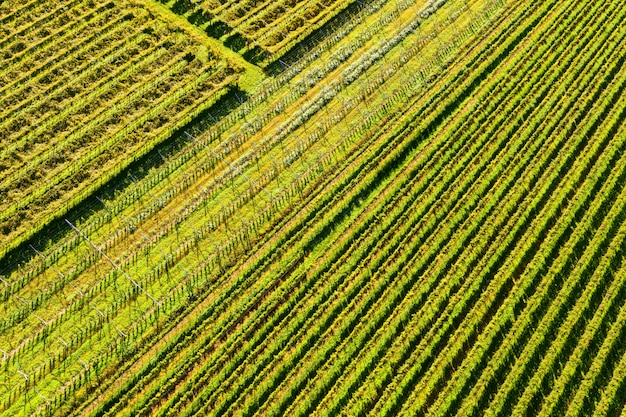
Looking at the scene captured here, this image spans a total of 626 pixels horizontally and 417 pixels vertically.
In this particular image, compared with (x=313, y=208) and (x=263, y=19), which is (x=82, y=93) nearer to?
(x=263, y=19)

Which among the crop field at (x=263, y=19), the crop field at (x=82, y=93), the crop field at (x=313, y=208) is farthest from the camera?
the crop field at (x=263, y=19)

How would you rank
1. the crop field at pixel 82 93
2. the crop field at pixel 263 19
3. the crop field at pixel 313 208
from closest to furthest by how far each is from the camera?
1. the crop field at pixel 313 208
2. the crop field at pixel 82 93
3. the crop field at pixel 263 19

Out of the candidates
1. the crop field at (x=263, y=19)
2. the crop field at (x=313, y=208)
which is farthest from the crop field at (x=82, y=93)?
the crop field at (x=263, y=19)

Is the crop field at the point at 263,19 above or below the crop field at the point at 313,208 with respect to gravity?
above

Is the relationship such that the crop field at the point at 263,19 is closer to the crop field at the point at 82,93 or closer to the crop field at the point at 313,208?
the crop field at the point at 313,208

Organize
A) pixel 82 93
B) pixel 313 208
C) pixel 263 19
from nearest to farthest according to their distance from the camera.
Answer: pixel 313 208 < pixel 82 93 < pixel 263 19

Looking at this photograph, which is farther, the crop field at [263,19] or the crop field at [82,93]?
the crop field at [263,19]

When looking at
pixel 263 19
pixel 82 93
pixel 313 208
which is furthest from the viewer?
pixel 263 19

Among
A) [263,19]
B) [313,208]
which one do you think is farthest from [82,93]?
[313,208]

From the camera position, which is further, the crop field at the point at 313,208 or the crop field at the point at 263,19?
the crop field at the point at 263,19

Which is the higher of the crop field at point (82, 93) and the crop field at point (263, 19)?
the crop field at point (263, 19)
